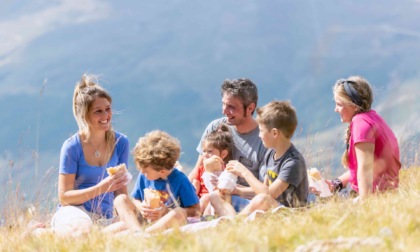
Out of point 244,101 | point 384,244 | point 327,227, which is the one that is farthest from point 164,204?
point 384,244

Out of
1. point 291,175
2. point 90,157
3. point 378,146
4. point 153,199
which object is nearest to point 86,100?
point 90,157

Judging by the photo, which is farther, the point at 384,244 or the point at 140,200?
the point at 140,200

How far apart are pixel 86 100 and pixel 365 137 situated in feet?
9.04

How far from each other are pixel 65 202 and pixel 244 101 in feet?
7.15

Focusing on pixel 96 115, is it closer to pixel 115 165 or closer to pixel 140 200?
pixel 115 165

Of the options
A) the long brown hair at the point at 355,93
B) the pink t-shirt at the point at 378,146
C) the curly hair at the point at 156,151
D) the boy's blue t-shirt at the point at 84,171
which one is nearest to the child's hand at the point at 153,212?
the curly hair at the point at 156,151

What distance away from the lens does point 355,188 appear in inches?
270

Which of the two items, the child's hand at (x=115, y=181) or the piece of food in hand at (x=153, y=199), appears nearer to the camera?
the piece of food in hand at (x=153, y=199)

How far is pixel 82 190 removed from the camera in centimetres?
642

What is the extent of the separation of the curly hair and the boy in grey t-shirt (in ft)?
1.77

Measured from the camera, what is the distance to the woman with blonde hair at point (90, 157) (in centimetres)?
648

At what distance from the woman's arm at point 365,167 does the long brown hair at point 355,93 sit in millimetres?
497

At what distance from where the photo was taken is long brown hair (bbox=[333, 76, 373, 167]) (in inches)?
258

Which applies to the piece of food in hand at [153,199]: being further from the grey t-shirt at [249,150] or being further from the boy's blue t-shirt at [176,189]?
the grey t-shirt at [249,150]
